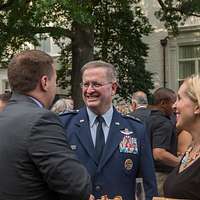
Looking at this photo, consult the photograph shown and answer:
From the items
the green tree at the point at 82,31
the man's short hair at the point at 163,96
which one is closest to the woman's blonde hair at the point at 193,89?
the man's short hair at the point at 163,96

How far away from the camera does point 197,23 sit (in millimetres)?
23641

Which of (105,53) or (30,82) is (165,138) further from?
(105,53)

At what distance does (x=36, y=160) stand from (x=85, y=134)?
4.10 ft

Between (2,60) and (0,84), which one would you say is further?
(0,84)

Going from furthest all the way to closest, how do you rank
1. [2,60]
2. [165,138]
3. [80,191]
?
[2,60] < [165,138] < [80,191]

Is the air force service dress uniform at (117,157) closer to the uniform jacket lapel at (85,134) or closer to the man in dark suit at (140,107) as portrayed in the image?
the uniform jacket lapel at (85,134)

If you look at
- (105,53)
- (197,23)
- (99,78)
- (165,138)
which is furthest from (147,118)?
(197,23)

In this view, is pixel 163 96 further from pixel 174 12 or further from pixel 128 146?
pixel 174 12

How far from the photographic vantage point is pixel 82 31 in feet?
59.5

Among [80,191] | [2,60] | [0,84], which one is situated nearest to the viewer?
[80,191]

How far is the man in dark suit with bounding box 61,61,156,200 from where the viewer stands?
3.85m

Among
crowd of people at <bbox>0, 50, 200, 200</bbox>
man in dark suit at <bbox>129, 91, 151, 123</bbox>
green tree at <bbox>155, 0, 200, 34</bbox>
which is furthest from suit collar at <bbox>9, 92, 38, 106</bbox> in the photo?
green tree at <bbox>155, 0, 200, 34</bbox>

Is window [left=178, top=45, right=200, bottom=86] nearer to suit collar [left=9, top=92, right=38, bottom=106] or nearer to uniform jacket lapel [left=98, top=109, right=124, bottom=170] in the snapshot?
uniform jacket lapel [left=98, top=109, right=124, bottom=170]

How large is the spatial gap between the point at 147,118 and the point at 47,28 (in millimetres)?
11151
